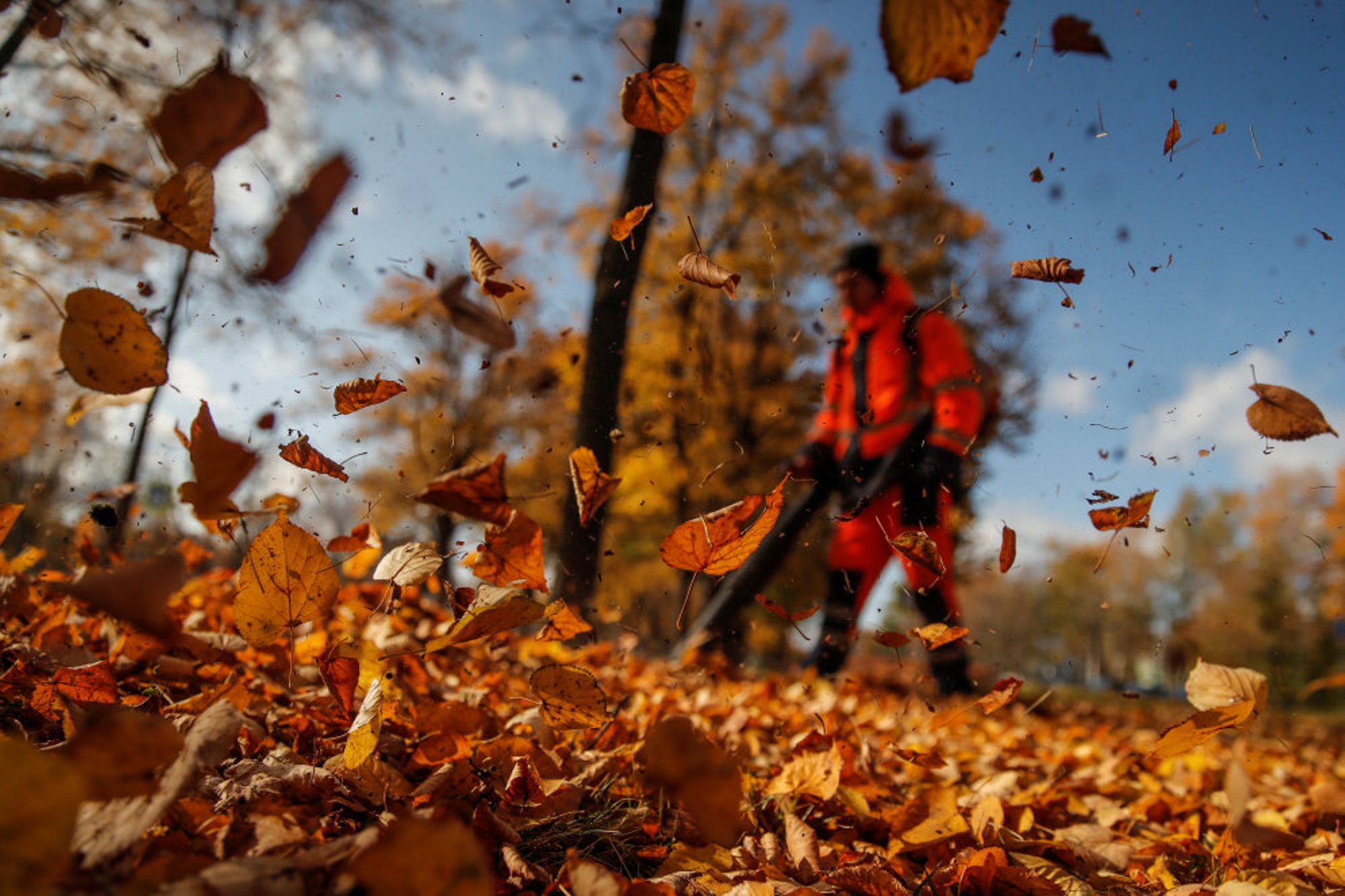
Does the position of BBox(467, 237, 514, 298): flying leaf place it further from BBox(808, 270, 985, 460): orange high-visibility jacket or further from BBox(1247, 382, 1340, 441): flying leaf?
BBox(1247, 382, 1340, 441): flying leaf

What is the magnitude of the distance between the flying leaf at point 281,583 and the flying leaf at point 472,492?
0.24m

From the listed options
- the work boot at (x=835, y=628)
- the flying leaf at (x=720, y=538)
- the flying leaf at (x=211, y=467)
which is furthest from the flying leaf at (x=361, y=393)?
the work boot at (x=835, y=628)

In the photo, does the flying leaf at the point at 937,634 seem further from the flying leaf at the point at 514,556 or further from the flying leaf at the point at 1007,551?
the flying leaf at the point at 514,556

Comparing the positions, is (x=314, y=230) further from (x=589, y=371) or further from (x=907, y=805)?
(x=907, y=805)

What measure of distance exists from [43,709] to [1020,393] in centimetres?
284

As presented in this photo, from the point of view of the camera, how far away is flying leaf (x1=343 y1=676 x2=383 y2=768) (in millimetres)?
976

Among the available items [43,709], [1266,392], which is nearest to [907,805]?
[1266,392]

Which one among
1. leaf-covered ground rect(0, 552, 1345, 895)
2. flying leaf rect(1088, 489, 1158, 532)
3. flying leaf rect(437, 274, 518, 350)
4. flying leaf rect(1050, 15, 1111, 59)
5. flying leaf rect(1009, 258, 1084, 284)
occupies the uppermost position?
flying leaf rect(1050, 15, 1111, 59)

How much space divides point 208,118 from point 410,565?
0.87 meters

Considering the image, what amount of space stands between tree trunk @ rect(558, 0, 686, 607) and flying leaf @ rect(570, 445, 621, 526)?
89cm

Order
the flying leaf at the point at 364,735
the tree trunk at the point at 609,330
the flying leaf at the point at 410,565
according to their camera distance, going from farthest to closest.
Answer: the tree trunk at the point at 609,330 → the flying leaf at the point at 410,565 → the flying leaf at the point at 364,735

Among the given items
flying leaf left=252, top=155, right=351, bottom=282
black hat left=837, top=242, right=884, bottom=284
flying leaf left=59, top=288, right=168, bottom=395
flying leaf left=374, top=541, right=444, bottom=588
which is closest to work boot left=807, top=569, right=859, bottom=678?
black hat left=837, top=242, right=884, bottom=284

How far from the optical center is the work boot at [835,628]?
307 cm

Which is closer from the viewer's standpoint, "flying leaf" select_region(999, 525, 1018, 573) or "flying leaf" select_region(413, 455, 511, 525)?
"flying leaf" select_region(413, 455, 511, 525)
